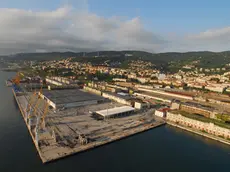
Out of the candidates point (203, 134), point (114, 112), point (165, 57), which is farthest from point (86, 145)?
point (165, 57)

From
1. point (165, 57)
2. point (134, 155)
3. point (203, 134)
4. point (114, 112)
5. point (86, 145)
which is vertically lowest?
point (134, 155)

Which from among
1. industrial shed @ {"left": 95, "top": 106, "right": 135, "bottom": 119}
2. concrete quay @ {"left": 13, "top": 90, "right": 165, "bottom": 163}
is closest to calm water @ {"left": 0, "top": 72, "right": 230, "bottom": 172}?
concrete quay @ {"left": 13, "top": 90, "right": 165, "bottom": 163}

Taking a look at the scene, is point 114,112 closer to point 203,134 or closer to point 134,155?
point 134,155

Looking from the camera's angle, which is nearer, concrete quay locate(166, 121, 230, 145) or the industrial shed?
concrete quay locate(166, 121, 230, 145)

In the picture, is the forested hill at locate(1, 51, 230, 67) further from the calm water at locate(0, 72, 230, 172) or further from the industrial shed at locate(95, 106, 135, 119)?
the calm water at locate(0, 72, 230, 172)

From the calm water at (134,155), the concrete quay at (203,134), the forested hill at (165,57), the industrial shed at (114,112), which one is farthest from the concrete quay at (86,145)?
the forested hill at (165,57)

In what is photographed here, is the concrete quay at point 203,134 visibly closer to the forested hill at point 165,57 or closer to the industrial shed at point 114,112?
the industrial shed at point 114,112

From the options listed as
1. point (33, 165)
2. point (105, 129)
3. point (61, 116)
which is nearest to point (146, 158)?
point (105, 129)

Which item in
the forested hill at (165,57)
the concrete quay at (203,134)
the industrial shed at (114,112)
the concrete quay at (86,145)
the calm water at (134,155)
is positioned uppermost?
the forested hill at (165,57)

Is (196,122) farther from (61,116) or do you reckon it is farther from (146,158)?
(61,116)
